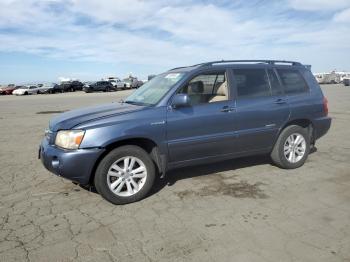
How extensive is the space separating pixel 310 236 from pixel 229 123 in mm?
2194

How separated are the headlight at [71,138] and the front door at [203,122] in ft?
3.94

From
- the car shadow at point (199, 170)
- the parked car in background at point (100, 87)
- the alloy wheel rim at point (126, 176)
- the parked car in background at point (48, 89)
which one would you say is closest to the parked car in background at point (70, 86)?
the parked car in background at point (48, 89)

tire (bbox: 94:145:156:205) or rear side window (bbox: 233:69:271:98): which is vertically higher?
rear side window (bbox: 233:69:271:98)

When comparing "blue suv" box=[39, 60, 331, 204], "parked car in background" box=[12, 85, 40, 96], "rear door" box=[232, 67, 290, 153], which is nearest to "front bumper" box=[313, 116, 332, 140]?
"blue suv" box=[39, 60, 331, 204]

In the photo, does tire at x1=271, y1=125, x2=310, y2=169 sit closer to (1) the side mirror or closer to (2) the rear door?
(2) the rear door

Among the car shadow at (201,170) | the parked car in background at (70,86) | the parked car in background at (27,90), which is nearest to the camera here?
the car shadow at (201,170)

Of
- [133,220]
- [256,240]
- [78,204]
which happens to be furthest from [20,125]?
[256,240]

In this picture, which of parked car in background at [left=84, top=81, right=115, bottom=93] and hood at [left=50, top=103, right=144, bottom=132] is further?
parked car in background at [left=84, top=81, right=115, bottom=93]

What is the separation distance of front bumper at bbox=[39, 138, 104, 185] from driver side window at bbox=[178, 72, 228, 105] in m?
1.62

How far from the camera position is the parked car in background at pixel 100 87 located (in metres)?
47.1

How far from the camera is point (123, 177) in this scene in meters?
4.87

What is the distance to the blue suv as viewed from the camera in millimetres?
4719

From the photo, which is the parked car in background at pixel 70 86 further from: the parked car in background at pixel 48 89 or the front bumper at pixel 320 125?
the front bumper at pixel 320 125

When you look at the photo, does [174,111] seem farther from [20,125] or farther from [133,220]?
[20,125]
